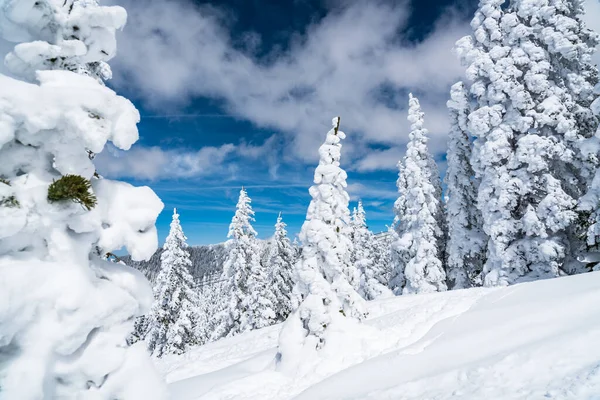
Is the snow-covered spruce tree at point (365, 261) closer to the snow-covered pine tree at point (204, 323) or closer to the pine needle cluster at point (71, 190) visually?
the snow-covered pine tree at point (204, 323)

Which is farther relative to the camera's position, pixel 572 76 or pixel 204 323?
pixel 204 323

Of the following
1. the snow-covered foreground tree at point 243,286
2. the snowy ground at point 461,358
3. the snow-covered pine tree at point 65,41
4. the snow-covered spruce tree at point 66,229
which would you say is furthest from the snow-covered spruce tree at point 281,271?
the snow-covered pine tree at point 65,41

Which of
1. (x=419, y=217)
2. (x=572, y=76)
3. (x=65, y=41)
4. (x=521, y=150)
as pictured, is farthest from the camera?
(x=419, y=217)

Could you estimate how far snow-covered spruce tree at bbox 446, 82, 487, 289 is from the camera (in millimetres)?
18969

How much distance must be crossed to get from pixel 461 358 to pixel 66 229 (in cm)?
764

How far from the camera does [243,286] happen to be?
90.5 feet

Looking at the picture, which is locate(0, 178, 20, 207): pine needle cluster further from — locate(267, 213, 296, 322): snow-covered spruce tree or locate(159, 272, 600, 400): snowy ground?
locate(267, 213, 296, 322): snow-covered spruce tree

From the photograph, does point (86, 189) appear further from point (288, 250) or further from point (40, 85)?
point (288, 250)

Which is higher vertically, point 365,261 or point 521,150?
point 521,150

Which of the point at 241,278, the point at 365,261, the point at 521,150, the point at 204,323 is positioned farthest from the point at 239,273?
the point at 204,323

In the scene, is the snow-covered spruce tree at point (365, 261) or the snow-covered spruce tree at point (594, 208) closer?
the snow-covered spruce tree at point (594, 208)

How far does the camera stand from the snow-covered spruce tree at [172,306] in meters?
25.1

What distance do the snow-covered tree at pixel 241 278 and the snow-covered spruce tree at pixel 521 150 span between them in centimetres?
1705

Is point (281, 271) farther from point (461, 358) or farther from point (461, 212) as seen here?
point (461, 358)
